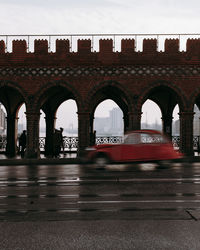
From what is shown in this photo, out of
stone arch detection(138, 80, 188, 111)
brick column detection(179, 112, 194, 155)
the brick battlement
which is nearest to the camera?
stone arch detection(138, 80, 188, 111)

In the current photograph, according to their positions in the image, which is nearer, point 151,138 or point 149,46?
point 151,138

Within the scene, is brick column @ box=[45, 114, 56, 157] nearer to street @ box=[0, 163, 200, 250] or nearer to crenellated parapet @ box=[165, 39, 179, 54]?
crenellated parapet @ box=[165, 39, 179, 54]

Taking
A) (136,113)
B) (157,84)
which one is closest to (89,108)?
(136,113)

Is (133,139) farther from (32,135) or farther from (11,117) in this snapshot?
(11,117)

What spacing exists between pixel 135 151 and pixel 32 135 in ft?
29.3

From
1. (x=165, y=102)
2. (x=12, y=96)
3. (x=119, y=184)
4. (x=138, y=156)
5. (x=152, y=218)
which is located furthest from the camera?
(x=165, y=102)

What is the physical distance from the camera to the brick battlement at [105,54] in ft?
68.3

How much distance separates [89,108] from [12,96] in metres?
7.29

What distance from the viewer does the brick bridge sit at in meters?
20.6

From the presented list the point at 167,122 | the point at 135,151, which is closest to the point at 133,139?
the point at 135,151

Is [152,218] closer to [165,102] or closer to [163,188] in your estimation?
[163,188]

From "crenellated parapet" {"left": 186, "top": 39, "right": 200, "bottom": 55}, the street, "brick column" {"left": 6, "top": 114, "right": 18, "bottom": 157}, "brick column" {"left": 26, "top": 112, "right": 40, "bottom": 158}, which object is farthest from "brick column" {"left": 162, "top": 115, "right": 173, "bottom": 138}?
the street

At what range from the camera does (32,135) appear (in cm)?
2111

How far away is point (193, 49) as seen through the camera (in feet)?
68.2
